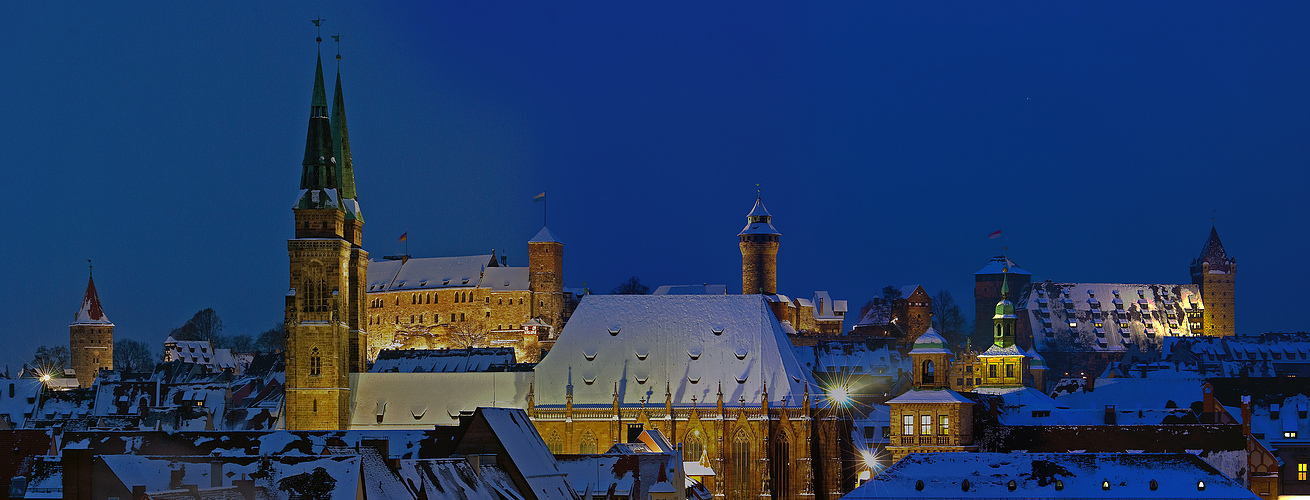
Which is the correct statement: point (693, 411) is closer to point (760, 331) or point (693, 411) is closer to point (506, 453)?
point (760, 331)

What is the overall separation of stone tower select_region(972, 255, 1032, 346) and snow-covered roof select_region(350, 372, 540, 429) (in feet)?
361

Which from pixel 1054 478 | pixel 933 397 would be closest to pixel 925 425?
pixel 933 397

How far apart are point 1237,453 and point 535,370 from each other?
39143mm

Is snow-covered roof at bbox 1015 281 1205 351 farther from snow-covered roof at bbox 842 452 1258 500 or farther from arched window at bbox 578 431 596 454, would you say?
snow-covered roof at bbox 842 452 1258 500

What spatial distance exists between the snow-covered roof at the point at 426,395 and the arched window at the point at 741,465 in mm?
12027

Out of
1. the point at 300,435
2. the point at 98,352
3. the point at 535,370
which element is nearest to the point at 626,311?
the point at 535,370

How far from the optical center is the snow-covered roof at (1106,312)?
182 meters

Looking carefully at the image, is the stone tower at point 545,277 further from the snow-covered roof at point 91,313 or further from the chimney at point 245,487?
the chimney at point 245,487

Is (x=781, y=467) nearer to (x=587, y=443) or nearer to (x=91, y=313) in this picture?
(x=587, y=443)

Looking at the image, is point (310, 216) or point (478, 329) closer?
point (310, 216)

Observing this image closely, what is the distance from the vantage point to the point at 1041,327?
18262 centimetres

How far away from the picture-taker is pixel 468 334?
164 metres

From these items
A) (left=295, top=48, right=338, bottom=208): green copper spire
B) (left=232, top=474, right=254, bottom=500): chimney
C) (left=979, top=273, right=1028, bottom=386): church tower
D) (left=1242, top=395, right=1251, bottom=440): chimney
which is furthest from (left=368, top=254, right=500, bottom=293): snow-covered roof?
(left=232, top=474, right=254, bottom=500): chimney

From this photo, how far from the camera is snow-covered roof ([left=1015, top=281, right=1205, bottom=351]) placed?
598 feet
